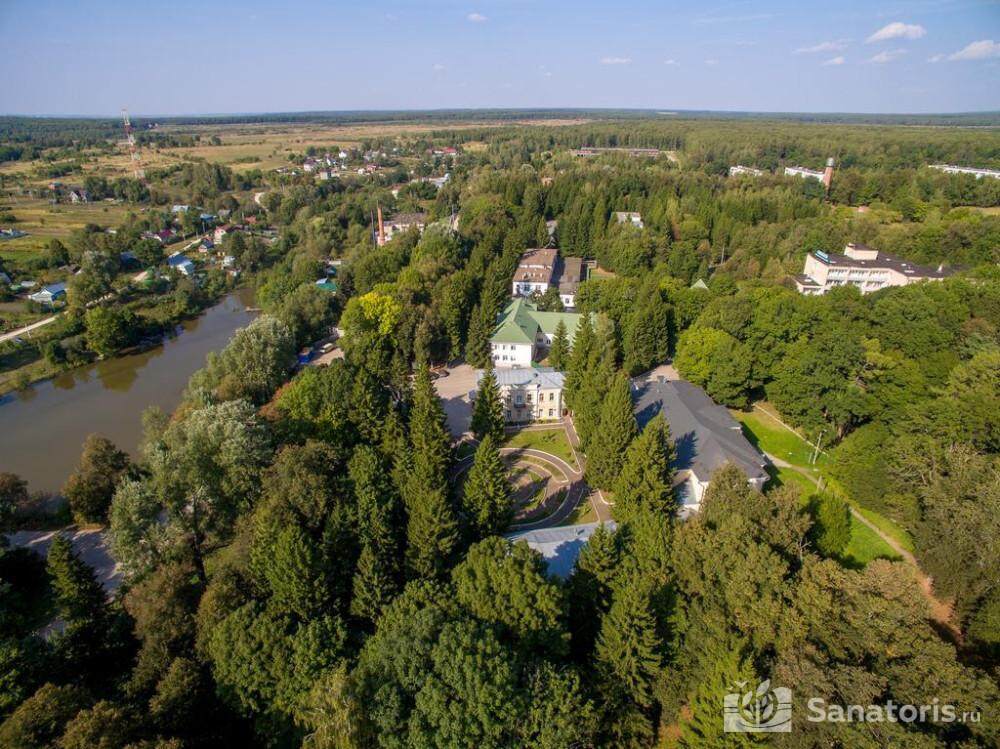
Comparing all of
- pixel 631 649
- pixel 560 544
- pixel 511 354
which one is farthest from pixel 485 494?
pixel 511 354

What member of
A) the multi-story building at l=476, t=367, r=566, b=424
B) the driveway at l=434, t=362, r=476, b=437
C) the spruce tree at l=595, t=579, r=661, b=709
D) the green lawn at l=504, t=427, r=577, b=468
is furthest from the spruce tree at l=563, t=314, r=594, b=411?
the spruce tree at l=595, t=579, r=661, b=709

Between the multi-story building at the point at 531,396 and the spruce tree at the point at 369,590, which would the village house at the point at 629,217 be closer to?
the multi-story building at the point at 531,396

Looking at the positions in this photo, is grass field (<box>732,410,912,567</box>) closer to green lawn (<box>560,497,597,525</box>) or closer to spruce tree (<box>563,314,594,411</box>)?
green lawn (<box>560,497,597,525</box>)

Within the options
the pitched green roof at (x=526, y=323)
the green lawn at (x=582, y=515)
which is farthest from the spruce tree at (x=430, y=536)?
the pitched green roof at (x=526, y=323)

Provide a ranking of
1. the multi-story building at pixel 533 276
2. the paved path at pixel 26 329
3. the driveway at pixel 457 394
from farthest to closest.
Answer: the multi-story building at pixel 533 276 → the paved path at pixel 26 329 → the driveway at pixel 457 394

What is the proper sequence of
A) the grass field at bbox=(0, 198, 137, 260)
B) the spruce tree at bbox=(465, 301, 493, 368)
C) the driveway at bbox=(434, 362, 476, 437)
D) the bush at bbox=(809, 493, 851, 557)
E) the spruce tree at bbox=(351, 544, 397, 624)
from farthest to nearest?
1. the grass field at bbox=(0, 198, 137, 260)
2. the spruce tree at bbox=(465, 301, 493, 368)
3. the driveway at bbox=(434, 362, 476, 437)
4. the bush at bbox=(809, 493, 851, 557)
5. the spruce tree at bbox=(351, 544, 397, 624)

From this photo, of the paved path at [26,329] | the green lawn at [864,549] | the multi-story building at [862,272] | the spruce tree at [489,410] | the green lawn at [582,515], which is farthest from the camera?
the paved path at [26,329]

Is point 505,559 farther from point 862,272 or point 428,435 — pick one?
point 862,272
